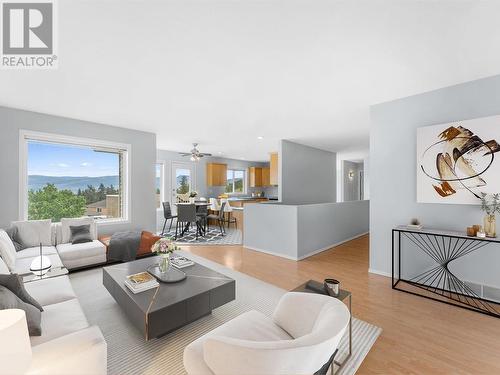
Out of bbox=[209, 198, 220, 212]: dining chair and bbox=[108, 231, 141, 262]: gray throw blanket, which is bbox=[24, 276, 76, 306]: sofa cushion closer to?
bbox=[108, 231, 141, 262]: gray throw blanket

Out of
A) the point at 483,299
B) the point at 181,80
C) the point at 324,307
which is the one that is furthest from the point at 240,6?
the point at 483,299

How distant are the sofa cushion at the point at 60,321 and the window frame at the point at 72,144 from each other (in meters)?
3.01

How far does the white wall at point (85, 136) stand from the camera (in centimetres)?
357

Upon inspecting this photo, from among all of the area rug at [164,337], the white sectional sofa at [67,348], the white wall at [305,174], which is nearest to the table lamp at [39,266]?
the area rug at [164,337]

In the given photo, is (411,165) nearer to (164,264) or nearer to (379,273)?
(379,273)

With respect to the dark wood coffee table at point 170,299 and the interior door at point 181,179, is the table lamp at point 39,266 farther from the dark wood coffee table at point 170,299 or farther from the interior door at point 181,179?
the interior door at point 181,179

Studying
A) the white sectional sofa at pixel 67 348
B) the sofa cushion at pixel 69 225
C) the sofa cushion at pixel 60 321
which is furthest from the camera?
the sofa cushion at pixel 69 225

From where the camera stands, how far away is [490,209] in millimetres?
2518

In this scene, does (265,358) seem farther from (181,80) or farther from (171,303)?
(181,80)

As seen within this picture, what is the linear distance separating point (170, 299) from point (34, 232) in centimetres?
313

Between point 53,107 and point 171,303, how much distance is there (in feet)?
12.4

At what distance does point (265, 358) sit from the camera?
3.01 feet

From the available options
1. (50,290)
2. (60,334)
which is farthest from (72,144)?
(60,334)

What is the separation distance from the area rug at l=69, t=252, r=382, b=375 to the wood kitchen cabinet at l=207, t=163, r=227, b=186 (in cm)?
587
